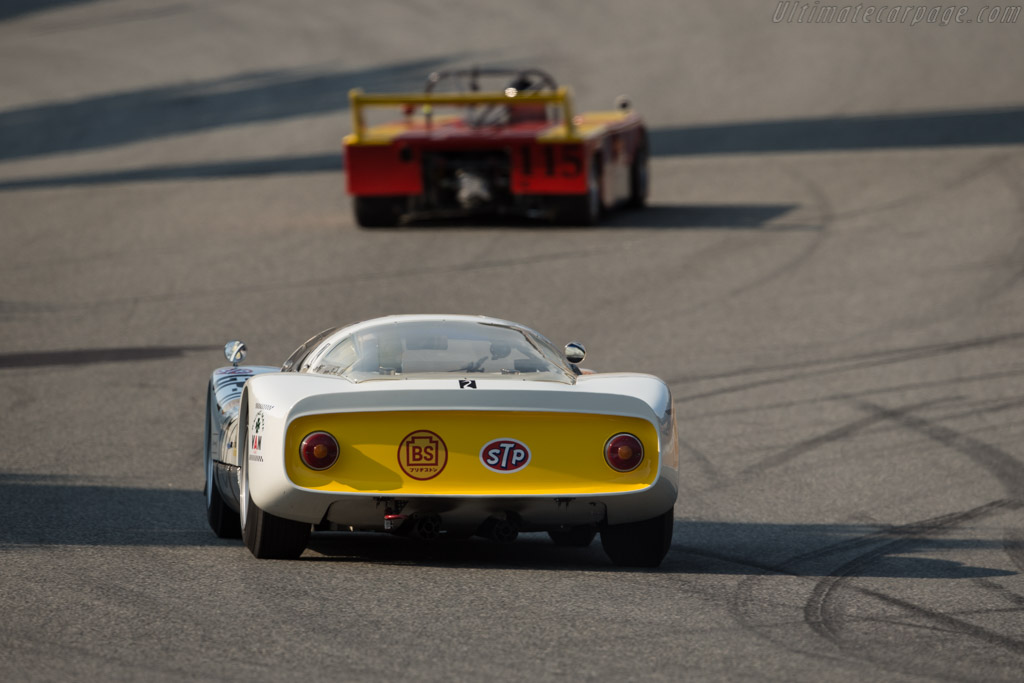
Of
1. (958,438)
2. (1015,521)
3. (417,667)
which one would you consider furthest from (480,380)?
(958,438)

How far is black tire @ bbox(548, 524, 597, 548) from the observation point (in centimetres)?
698

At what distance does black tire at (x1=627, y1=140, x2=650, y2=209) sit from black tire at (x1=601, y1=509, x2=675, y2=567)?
12.1 meters

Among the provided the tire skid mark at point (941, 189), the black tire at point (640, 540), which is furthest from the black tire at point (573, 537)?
the tire skid mark at point (941, 189)

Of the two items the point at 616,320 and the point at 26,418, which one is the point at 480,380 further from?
the point at 616,320

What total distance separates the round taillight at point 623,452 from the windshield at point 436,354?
458 mm

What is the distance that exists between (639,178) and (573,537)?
12.0 m

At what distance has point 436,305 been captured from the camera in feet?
44.5

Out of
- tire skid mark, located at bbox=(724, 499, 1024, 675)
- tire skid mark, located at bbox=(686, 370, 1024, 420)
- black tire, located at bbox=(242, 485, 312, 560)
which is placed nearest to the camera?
tire skid mark, located at bbox=(724, 499, 1024, 675)

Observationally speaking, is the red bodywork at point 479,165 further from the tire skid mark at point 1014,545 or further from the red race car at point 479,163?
the tire skid mark at point 1014,545

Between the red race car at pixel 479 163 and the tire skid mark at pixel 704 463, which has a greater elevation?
the red race car at pixel 479 163

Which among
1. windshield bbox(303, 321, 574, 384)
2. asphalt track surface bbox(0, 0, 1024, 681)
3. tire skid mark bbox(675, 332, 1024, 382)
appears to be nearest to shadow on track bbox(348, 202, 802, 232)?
asphalt track surface bbox(0, 0, 1024, 681)

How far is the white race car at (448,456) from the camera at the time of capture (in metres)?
6.09

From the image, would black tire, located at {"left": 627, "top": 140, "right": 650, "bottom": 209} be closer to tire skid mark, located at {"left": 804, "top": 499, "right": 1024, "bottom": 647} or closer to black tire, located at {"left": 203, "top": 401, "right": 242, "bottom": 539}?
tire skid mark, located at {"left": 804, "top": 499, "right": 1024, "bottom": 647}

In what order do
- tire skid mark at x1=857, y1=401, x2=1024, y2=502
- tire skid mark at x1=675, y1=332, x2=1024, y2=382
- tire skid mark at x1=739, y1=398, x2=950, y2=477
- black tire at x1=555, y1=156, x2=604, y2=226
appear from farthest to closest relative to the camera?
black tire at x1=555, y1=156, x2=604, y2=226
tire skid mark at x1=675, y1=332, x2=1024, y2=382
tire skid mark at x1=739, y1=398, x2=950, y2=477
tire skid mark at x1=857, y1=401, x2=1024, y2=502
